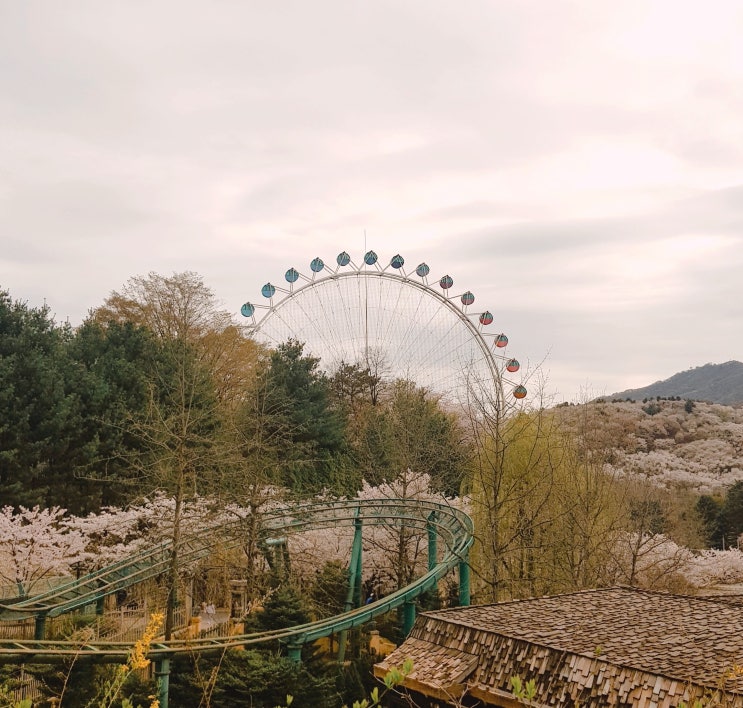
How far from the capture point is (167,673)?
37.2 feet

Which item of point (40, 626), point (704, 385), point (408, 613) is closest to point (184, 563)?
point (40, 626)

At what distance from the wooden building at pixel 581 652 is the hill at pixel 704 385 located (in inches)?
4993

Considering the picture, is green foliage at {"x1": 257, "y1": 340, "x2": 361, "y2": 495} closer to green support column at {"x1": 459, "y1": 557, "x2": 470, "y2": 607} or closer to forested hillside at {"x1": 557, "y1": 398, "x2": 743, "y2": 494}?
green support column at {"x1": 459, "y1": 557, "x2": 470, "y2": 607}

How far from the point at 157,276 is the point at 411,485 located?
1576cm

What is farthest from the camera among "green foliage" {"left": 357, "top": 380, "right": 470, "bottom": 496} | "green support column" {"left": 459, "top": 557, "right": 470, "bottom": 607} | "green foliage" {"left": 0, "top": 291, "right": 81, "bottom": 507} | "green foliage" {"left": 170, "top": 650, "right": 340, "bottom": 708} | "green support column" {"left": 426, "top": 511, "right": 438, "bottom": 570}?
"green foliage" {"left": 357, "top": 380, "right": 470, "bottom": 496}

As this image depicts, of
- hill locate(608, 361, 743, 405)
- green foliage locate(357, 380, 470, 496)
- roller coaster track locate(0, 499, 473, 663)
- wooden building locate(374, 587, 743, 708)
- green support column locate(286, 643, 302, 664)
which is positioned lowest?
green support column locate(286, 643, 302, 664)

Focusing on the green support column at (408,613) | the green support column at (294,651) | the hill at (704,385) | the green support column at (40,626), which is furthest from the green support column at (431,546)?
the hill at (704,385)

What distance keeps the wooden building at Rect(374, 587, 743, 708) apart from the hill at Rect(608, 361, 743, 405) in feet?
416

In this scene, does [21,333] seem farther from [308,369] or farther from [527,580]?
[527,580]

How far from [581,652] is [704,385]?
5924 inches

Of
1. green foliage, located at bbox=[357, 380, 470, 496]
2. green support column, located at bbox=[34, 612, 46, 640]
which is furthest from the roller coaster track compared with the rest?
green foliage, located at bbox=[357, 380, 470, 496]

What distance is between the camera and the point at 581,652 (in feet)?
24.6

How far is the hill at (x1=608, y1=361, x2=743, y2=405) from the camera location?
→ 136000 mm

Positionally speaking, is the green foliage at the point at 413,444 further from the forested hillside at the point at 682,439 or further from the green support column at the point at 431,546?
the forested hillside at the point at 682,439
